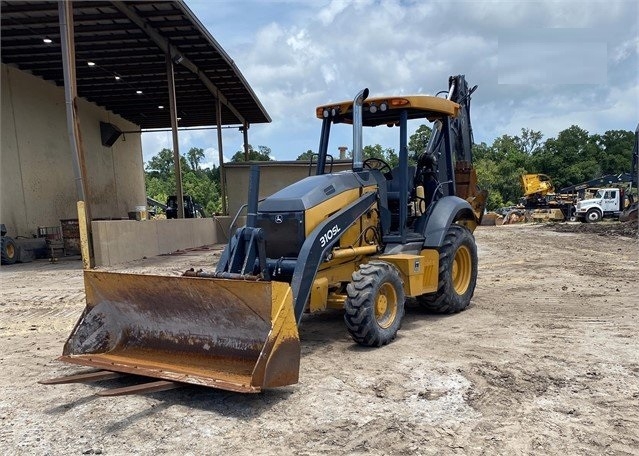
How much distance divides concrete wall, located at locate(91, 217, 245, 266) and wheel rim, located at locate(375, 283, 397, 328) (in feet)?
32.4

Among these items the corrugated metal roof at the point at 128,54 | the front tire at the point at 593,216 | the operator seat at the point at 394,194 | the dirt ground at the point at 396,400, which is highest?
the corrugated metal roof at the point at 128,54

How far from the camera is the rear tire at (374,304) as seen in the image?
5.02m

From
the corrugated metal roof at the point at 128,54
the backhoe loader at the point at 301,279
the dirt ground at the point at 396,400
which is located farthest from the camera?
the corrugated metal roof at the point at 128,54

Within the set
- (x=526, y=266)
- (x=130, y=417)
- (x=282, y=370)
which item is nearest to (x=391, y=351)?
(x=282, y=370)

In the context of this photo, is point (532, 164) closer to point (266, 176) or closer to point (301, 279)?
point (266, 176)

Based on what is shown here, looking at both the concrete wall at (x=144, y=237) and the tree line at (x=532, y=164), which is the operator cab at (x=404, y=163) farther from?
the tree line at (x=532, y=164)

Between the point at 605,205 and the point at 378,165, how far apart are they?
29.1m

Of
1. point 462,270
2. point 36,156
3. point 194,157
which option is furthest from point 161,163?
point 462,270

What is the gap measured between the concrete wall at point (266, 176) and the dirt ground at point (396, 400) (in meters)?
17.8

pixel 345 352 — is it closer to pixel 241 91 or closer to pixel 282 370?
pixel 282 370

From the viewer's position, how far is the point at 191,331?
4.66 m

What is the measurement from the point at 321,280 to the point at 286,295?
1137 mm

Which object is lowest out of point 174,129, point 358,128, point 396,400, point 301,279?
point 396,400

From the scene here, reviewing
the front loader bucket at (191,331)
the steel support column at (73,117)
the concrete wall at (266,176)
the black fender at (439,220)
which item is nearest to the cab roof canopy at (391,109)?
the black fender at (439,220)
